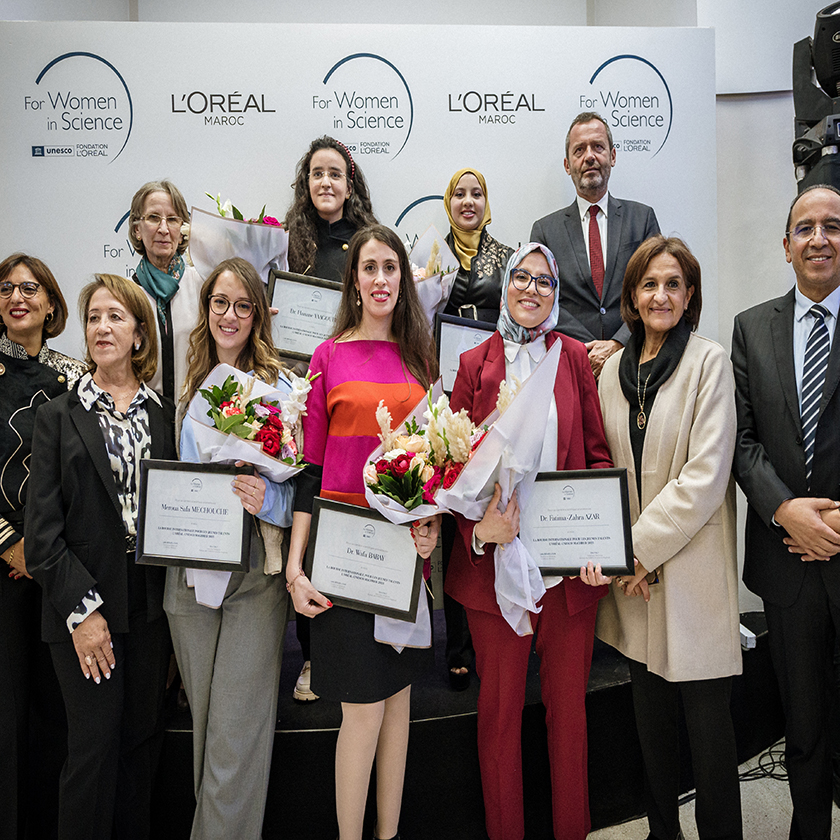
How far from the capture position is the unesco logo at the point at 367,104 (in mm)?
4133

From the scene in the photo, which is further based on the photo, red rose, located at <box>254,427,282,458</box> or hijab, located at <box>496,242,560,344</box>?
hijab, located at <box>496,242,560,344</box>

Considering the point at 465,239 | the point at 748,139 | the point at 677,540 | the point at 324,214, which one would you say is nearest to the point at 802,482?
the point at 677,540

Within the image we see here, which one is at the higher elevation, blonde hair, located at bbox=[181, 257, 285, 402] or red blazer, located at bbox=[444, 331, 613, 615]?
blonde hair, located at bbox=[181, 257, 285, 402]

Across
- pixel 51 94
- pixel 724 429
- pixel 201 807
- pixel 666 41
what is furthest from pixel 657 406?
pixel 51 94

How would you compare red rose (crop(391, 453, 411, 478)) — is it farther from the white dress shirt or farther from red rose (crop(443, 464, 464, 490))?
the white dress shirt

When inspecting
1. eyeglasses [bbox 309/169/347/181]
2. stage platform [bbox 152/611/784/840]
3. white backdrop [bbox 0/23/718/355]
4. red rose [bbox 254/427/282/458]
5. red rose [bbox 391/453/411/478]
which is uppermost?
white backdrop [bbox 0/23/718/355]

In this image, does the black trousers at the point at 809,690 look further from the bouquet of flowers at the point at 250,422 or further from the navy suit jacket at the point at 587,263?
the bouquet of flowers at the point at 250,422

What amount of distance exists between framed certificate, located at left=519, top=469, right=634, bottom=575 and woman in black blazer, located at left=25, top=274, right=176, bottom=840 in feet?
4.12

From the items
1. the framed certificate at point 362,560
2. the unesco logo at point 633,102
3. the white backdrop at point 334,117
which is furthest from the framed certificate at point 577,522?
the unesco logo at point 633,102

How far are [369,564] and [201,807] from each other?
1012 mm

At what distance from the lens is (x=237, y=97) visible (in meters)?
4.10

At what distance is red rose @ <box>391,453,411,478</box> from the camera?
6.16 feet

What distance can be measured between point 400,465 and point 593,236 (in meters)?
2.26

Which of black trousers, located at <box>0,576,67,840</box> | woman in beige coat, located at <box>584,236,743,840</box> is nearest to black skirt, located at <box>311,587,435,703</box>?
woman in beige coat, located at <box>584,236,743,840</box>
